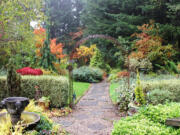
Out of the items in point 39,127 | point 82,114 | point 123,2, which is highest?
point 123,2

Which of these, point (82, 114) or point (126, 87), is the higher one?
point (126, 87)

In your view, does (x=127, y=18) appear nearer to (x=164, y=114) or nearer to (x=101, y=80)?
(x=101, y=80)

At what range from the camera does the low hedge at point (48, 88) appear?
6.04 meters

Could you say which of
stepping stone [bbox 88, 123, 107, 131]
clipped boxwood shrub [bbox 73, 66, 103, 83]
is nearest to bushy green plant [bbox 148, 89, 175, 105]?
stepping stone [bbox 88, 123, 107, 131]

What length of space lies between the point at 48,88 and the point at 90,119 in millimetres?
2008

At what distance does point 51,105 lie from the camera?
243 inches

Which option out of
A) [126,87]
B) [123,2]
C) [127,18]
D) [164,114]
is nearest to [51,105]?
[126,87]

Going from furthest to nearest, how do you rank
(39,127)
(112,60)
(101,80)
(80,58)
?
1. (80,58)
2. (112,60)
3. (101,80)
4. (39,127)

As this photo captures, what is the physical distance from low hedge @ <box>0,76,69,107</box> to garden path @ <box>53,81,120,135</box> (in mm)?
686

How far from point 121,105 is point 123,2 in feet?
38.6

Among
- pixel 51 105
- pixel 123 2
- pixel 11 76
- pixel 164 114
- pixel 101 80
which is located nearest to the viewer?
pixel 164 114

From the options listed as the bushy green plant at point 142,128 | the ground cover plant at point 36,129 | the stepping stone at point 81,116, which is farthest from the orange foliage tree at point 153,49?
the bushy green plant at point 142,128

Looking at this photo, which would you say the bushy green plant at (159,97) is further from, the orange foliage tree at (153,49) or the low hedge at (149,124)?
the orange foliage tree at (153,49)

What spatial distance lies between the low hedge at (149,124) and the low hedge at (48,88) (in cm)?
341
